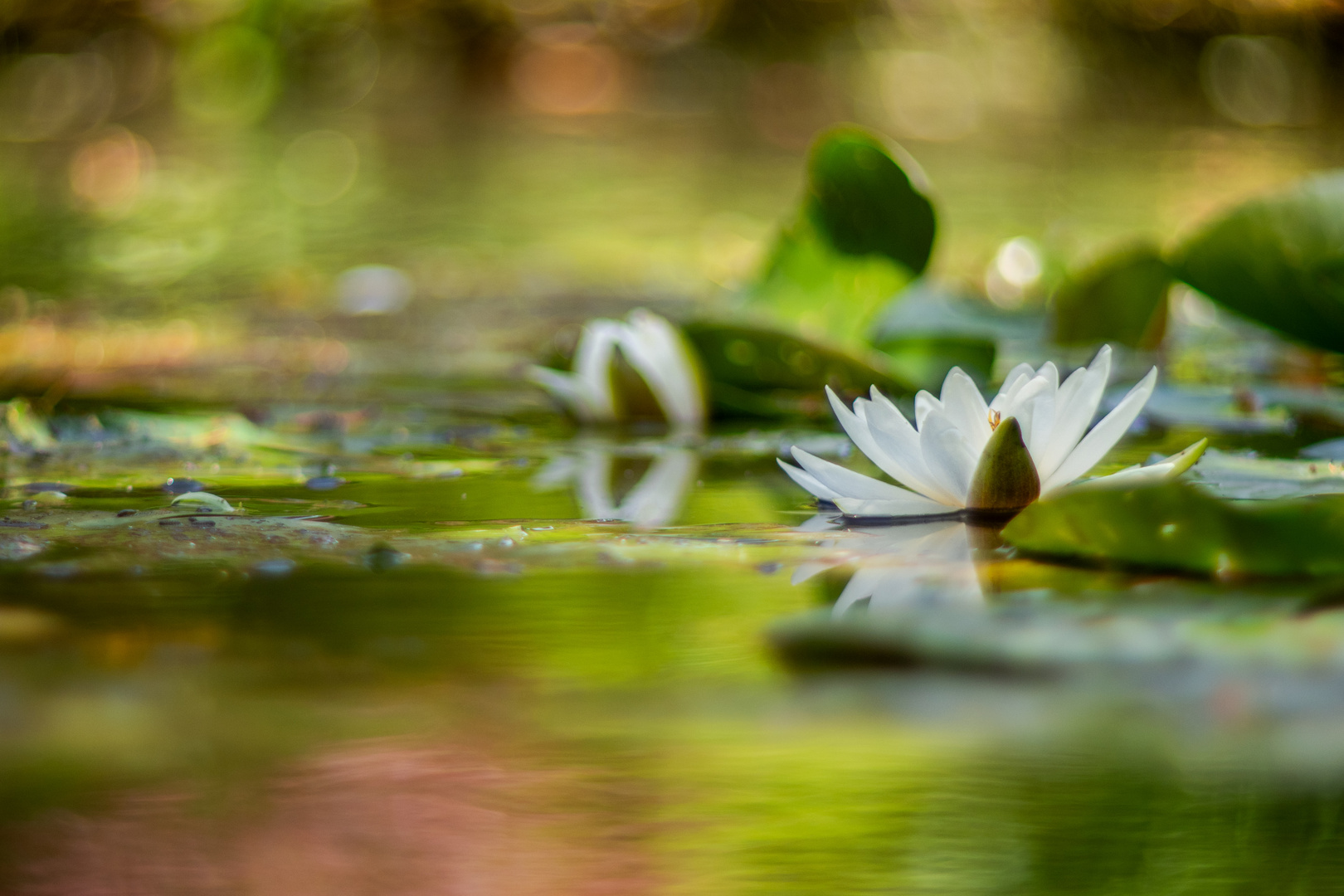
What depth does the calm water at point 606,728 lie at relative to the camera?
0.49m

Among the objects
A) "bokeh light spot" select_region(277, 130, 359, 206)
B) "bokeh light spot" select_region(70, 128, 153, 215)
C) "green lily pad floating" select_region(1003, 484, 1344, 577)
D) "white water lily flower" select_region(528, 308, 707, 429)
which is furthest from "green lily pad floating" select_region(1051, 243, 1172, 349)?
"bokeh light spot" select_region(277, 130, 359, 206)

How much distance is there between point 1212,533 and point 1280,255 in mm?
593

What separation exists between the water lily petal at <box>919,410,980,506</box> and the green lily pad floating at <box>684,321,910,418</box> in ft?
1.47

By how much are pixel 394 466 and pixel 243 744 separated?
63 cm

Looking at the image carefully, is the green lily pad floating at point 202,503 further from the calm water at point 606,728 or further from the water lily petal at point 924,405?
the water lily petal at point 924,405

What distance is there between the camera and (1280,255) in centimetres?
126

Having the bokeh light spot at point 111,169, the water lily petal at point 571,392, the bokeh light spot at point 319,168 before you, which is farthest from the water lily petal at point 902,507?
the bokeh light spot at point 319,168

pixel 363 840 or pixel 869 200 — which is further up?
pixel 869 200

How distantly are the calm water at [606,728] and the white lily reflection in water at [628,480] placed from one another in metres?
0.08

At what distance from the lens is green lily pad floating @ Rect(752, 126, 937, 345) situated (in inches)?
58.7

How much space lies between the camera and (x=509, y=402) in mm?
1624

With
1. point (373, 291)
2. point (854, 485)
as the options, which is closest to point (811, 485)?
point (854, 485)

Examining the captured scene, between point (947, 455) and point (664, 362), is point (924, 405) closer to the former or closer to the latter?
point (947, 455)

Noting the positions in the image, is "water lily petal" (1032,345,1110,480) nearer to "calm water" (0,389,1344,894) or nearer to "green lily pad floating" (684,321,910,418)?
"calm water" (0,389,1344,894)
